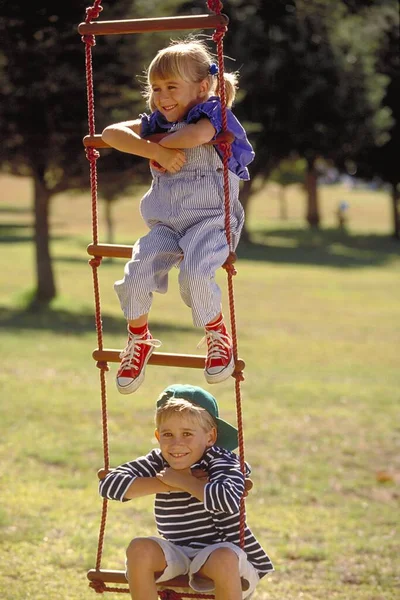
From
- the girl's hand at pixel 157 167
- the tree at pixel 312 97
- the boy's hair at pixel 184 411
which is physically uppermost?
the tree at pixel 312 97

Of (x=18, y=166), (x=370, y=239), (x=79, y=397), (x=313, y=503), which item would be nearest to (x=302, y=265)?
(x=370, y=239)

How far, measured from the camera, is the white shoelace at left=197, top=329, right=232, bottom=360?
15.6 ft

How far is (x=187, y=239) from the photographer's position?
4.84 m

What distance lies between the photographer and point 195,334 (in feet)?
62.6

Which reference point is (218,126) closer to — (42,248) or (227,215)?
(227,215)

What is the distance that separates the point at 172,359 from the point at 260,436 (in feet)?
21.6

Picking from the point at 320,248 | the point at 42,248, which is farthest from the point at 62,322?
the point at 320,248

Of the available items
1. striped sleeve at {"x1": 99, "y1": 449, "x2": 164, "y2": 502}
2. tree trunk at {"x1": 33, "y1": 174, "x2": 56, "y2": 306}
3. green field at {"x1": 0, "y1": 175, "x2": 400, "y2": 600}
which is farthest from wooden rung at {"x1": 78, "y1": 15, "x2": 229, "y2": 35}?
tree trunk at {"x1": 33, "y1": 174, "x2": 56, "y2": 306}

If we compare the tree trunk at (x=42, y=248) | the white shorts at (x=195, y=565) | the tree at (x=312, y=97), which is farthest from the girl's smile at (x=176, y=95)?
the tree at (x=312, y=97)

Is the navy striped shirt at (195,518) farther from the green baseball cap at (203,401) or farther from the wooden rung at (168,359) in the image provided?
the wooden rung at (168,359)

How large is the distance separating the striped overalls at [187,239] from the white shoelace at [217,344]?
8 centimetres

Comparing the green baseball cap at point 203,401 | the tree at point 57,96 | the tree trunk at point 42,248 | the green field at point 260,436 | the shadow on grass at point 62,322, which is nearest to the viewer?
the green baseball cap at point 203,401

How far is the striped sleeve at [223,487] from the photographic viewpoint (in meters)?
4.57

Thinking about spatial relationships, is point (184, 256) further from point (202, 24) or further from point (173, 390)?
point (202, 24)
